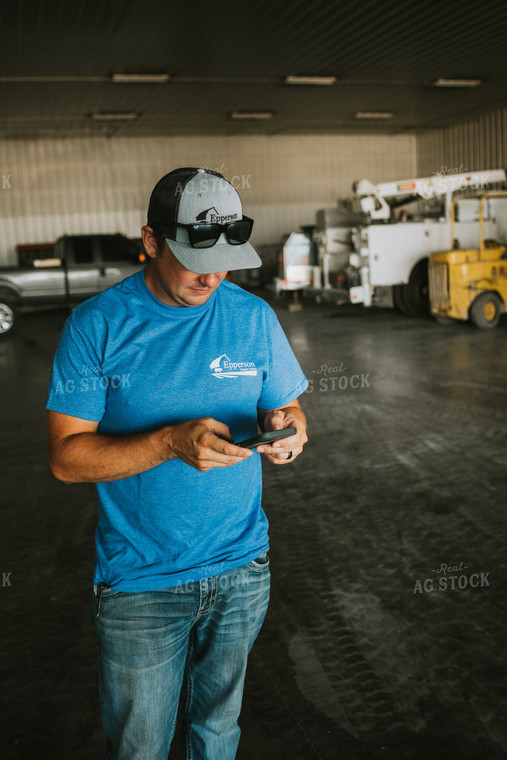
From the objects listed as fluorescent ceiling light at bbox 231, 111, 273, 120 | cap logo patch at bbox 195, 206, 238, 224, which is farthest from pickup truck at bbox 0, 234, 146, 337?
cap logo patch at bbox 195, 206, 238, 224

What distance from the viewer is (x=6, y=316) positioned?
48.8ft

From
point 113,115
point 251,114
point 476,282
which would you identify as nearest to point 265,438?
point 476,282

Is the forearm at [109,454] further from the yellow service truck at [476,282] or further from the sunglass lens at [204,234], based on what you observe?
the yellow service truck at [476,282]

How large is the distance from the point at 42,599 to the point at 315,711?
169 centimetres

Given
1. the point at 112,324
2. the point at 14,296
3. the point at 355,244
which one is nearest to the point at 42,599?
the point at 112,324

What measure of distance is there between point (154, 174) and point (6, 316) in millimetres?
12290

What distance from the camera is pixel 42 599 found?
3748 millimetres

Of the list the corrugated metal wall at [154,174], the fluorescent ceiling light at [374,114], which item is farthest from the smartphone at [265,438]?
the corrugated metal wall at [154,174]

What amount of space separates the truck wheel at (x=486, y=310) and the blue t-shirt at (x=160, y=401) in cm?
1163

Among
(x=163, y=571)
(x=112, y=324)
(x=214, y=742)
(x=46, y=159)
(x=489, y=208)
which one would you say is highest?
(x=46, y=159)

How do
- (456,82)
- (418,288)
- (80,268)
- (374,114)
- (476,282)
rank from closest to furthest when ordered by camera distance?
(476,282), (418,288), (80,268), (456,82), (374,114)

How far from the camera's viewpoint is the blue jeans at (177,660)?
176 cm

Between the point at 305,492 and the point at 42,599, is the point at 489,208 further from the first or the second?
the point at 42,599

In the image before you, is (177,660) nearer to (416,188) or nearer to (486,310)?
(486,310)
